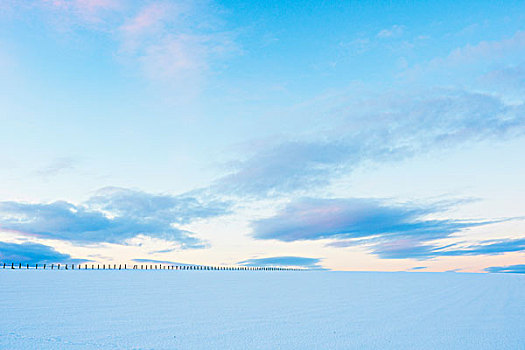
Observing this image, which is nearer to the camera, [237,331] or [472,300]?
[237,331]

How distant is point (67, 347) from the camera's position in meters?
10.9

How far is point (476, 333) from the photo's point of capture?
45.5 ft

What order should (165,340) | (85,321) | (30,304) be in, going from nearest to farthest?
(165,340)
(85,321)
(30,304)

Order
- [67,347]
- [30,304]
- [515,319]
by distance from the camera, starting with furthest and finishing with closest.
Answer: [30,304], [515,319], [67,347]

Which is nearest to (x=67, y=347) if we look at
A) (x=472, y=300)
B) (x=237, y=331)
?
(x=237, y=331)

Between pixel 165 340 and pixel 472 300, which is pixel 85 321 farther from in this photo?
pixel 472 300

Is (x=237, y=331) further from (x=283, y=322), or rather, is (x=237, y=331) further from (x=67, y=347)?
(x=67, y=347)

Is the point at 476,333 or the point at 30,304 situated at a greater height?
the point at 30,304

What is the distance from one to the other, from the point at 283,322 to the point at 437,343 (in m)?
5.27

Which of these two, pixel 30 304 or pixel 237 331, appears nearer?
pixel 237 331

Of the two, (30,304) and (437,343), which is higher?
(30,304)

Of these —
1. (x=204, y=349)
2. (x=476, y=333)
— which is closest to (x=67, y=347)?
(x=204, y=349)

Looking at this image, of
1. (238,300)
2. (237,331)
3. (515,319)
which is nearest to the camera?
(237,331)

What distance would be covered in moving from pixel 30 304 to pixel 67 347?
9834 millimetres
